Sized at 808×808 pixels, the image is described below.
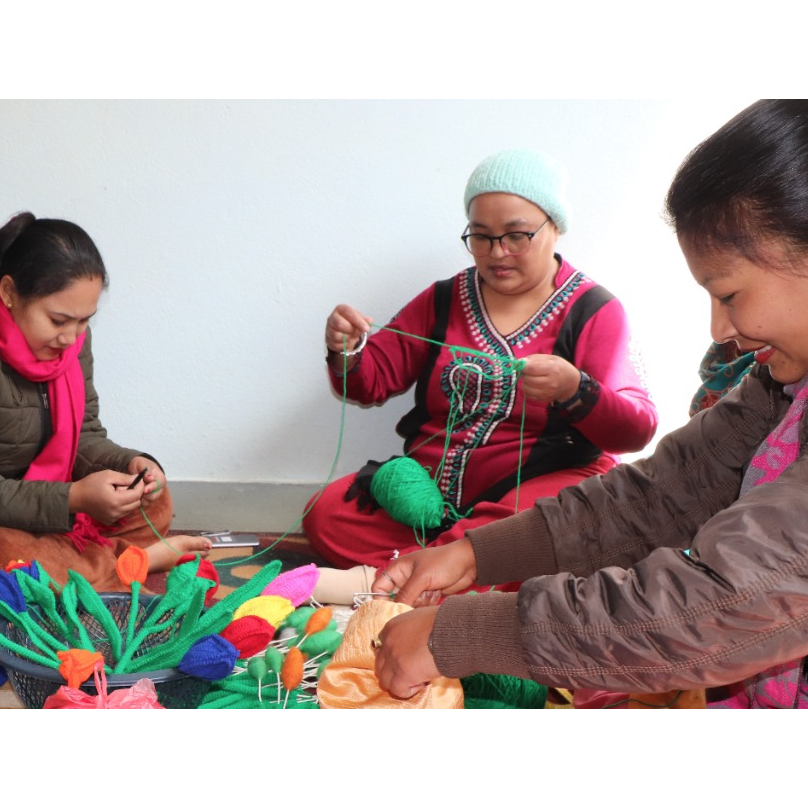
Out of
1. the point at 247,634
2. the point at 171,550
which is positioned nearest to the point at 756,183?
the point at 247,634

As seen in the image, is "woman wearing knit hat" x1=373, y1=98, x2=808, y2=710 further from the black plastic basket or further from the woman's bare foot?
the woman's bare foot

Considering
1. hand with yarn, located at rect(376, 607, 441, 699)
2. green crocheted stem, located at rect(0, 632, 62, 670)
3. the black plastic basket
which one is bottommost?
the black plastic basket

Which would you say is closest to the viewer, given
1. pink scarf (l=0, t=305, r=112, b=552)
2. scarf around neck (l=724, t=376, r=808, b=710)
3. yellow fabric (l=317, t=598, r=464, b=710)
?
scarf around neck (l=724, t=376, r=808, b=710)

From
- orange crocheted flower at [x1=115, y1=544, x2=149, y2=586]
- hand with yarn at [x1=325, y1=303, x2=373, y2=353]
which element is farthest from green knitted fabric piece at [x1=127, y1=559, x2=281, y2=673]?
hand with yarn at [x1=325, y1=303, x2=373, y2=353]

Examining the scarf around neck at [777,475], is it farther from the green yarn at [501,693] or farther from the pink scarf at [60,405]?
the pink scarf at [60,405]

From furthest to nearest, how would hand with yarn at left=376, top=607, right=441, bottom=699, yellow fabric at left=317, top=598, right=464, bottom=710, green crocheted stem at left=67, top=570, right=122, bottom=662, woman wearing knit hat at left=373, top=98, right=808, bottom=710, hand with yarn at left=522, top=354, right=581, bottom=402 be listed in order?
1. hand with yarn at left=522, top=354, right=581, bottom=402
2. green crocheted stem at left=67, top=570, right=122, bottom=662
3. yellow fabric at left=317, top=598, right=464, bottom=710
4. hand with yarn at left=376, top=607, right=441, bottom=699
5. woman wearing knit hat at left=373, top=98, right=808, bottom=710

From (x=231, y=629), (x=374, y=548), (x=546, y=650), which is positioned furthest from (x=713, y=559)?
(x=374, y=548)

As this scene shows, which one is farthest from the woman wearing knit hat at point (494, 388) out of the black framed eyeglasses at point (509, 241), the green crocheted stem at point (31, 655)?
the green crocheted stem at point (31, 655)

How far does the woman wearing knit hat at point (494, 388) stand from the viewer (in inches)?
80.1

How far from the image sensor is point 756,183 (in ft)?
2.87

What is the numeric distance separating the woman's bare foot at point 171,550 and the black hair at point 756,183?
1557 millimetres

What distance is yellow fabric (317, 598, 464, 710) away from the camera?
1.18 meters

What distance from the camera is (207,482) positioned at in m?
2.72
